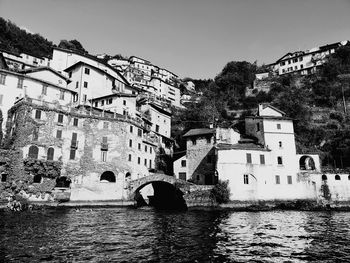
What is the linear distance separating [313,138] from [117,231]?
5556cm

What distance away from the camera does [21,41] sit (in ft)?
296

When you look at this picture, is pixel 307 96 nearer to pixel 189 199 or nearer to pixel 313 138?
pixel 313 138

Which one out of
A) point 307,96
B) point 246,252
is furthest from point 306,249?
point 307,96

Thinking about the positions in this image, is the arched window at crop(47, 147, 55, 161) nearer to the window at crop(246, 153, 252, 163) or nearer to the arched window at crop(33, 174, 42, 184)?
the arched window at crop(33, 174, 42, 184)

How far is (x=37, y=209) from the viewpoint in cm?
3478

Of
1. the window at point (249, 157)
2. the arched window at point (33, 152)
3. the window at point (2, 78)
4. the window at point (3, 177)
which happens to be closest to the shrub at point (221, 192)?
the window at point (249, 157)

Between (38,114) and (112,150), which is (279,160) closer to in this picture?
(112,150)

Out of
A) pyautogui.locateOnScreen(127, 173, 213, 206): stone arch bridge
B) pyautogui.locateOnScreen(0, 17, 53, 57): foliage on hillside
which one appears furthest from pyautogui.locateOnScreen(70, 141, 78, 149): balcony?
pyautogui.locateOnScreen(0, 17, 53, 57): foliage on hillside

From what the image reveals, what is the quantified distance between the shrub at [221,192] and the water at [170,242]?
1578 centimetres

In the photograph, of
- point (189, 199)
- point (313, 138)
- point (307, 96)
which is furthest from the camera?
point (307, 96)

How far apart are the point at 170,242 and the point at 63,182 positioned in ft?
102

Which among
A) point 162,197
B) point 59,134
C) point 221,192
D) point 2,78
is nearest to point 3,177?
point 59,134

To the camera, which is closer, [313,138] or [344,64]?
[313,138]

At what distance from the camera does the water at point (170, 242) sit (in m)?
13.8
